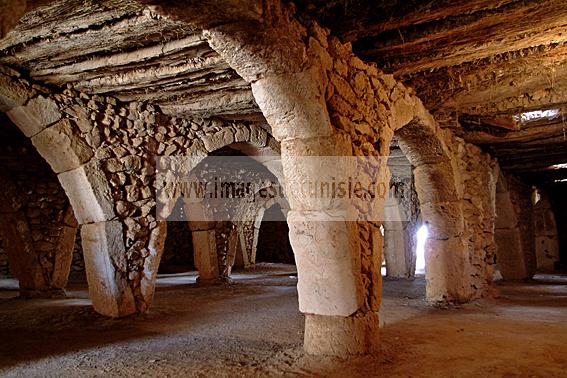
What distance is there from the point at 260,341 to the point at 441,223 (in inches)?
130

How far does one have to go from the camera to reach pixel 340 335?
321 cm

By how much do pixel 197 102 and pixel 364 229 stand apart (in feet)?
8.94

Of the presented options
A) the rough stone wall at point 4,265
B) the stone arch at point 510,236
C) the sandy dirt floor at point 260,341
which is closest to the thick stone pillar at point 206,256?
the sandy dirt floor at point 260,341

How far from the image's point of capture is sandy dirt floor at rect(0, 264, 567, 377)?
3.13 metres

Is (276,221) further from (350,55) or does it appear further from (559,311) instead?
(350,55)

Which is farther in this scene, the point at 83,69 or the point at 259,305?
the point at 259,305

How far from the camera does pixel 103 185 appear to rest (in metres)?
4.80

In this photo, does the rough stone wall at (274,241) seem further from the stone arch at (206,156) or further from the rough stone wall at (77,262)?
the rough stone wall at (77,262)

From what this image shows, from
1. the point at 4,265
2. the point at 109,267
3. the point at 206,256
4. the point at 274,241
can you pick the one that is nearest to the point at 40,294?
the point at 206,256

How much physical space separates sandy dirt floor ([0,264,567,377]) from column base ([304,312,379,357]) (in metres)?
0.08

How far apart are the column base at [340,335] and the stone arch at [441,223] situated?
3.00 meters

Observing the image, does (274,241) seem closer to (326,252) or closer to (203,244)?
(203,244)

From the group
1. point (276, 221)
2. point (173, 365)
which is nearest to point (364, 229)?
point (173, 365)

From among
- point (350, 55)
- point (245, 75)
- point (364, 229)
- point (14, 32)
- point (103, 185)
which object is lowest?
point (364, 229)
